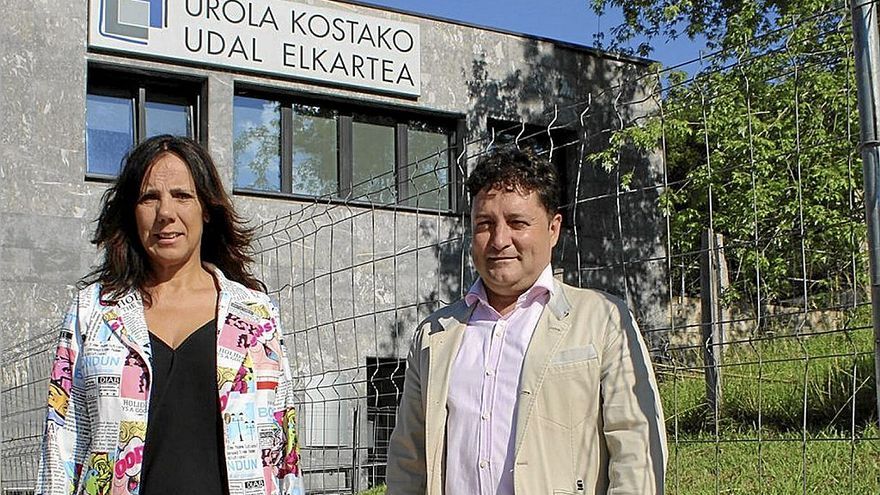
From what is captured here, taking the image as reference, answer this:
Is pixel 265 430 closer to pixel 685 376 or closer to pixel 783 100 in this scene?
pixel 685 376

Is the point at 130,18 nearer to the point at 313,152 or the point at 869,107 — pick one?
the point at 313,152

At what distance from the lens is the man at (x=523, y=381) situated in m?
2.92

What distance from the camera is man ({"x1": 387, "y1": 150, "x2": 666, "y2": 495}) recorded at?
2.92m

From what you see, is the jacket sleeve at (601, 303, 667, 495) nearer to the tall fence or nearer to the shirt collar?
the shirt collar

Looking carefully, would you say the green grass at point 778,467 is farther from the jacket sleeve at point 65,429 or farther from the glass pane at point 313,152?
the glass pane at point 313,152

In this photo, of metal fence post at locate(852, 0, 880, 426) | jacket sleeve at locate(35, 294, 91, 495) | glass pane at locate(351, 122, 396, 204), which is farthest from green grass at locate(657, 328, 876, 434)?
glass pane at locate(351, 122, 396, 204)

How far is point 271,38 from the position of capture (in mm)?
11406

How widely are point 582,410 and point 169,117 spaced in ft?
29.7

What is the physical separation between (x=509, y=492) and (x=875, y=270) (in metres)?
1.00

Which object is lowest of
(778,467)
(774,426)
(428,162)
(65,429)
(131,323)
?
(778,467)

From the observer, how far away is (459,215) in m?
11.6

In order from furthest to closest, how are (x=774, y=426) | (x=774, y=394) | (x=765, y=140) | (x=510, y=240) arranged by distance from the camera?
(x=765, y=140) → (x=774, y=394) → (x=774, y=426) → (x=510, y=240)

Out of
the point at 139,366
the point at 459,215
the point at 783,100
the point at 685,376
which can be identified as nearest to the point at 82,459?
the point at 139,366

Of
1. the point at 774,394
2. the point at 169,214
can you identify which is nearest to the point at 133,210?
the point at 169,214
